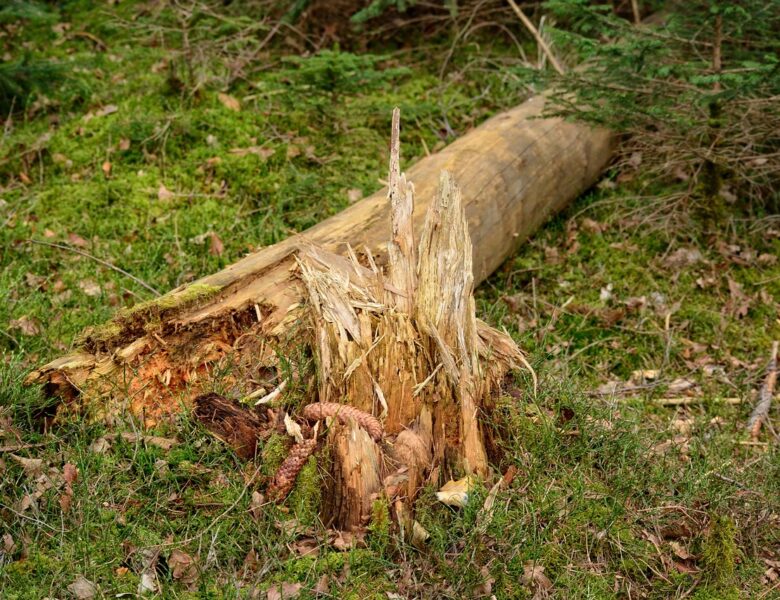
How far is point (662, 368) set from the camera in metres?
5.54

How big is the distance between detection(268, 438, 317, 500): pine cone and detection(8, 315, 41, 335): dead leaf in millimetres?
2245

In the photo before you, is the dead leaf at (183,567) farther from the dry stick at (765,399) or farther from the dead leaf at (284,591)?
the dry stick at (765,399)

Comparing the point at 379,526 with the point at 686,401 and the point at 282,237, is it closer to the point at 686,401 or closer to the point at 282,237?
the point at 686,401

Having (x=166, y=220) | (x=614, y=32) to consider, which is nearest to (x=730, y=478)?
(x=614, y=32)

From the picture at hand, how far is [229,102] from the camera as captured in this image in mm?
7719

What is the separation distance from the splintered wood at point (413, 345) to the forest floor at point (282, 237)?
0.89ft

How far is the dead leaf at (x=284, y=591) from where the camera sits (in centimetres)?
336

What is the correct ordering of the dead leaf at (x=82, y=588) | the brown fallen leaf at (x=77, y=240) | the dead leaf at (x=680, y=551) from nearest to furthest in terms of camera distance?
the dead leaf at (x=82, y=588) < the dead leaf at (x=680, y=551) < the brown fallen leaf at (x=77, y=240)

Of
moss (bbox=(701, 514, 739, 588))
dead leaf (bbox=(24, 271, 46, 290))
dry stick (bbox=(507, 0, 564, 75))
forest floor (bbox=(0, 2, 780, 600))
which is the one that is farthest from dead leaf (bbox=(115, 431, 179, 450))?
dry stick (bbox=(507, 0, 564, 75))

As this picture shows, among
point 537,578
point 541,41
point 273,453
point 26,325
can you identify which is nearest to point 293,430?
point 273,453

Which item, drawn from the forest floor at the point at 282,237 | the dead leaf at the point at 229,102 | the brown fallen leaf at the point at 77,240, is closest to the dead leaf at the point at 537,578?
the forest floor at the point at 282,237

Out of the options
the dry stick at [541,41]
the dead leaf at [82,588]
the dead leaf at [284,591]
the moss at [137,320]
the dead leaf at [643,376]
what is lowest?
the dead leaf at [643,376]

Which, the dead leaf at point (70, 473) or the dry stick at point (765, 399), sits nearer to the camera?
the dead leaf at point (70, 473)

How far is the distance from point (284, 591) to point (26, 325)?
109 inches
